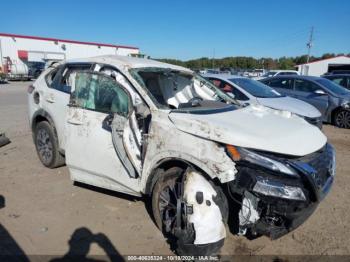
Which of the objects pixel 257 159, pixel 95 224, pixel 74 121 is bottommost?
pixel 95 224

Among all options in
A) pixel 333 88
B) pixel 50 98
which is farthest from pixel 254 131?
pixel 333 88

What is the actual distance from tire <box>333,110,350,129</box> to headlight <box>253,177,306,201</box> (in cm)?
767

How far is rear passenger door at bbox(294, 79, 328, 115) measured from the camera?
30.6ft

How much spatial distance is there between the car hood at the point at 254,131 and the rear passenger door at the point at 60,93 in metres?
2.02

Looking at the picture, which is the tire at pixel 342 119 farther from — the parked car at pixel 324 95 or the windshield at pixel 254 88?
the windshield at pixel 254 88

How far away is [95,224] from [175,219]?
1065 mm

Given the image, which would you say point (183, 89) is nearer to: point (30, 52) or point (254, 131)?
point (254, 131)

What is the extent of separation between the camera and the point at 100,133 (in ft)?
11.7

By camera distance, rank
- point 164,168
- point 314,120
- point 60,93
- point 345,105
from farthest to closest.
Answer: point 345,105
point 314,120
point 60,93
point 164,168

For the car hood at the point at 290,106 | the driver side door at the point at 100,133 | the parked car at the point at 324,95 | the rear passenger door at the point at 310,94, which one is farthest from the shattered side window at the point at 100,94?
the rear passenger door at the point at 310,94

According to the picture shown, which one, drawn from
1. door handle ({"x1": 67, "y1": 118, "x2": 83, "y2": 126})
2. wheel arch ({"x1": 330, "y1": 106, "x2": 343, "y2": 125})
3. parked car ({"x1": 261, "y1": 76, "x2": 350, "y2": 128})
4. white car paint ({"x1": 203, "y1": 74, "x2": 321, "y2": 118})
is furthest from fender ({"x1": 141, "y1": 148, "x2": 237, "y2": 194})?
wheel arch ({"x1": 330, "y1": 106, "x2": 343, "y2": 125})

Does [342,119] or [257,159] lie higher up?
[257,159]

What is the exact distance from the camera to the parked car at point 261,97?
7.14 metres

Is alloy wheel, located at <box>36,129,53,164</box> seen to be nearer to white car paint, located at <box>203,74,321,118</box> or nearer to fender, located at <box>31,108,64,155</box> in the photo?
fender, located at <box>31,108,64,155</box>
